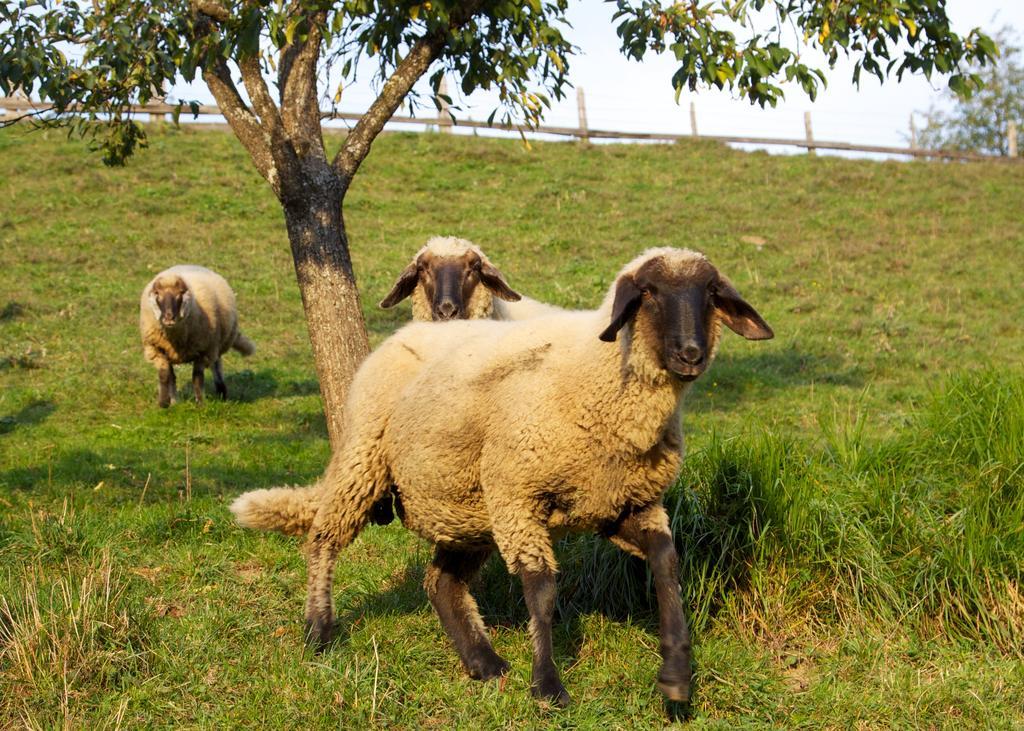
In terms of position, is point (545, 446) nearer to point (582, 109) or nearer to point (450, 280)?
point (450, 280)

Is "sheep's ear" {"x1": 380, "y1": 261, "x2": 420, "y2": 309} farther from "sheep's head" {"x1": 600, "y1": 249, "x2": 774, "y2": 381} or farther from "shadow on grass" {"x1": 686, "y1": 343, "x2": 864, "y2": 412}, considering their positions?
"shadow on grass" {"x1": 686, "y1": 343, "x2": 864, "y2": 412}

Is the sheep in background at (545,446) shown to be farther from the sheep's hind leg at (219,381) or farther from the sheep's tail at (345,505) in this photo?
the sheep's hind leg at (219,381)

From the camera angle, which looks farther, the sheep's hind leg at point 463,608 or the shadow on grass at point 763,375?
the shadow on grass at point 763,375

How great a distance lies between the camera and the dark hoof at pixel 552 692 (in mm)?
4438

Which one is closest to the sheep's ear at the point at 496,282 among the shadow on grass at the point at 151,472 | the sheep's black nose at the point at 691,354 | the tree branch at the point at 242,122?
the tree branch at the point at 242,122

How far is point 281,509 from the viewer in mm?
5758

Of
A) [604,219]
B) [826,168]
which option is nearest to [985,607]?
[604,219]

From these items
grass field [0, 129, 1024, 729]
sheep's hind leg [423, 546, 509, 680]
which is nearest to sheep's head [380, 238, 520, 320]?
grass field [0, 129, 1024, 729]

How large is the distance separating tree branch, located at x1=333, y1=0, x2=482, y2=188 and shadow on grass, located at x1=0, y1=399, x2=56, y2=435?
525 centimetres

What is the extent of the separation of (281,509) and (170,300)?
755 centimetres

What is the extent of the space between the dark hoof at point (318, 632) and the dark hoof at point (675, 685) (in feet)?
5.76

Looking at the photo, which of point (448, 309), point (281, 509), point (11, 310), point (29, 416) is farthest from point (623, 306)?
point (11, 310)

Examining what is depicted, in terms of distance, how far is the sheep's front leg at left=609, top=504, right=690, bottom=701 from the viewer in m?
4.24

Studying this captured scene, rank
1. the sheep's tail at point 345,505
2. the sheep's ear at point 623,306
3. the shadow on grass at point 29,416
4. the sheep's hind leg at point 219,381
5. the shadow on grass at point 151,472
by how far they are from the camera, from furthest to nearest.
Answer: the sheep's hind leg at point 219,381, the shadow on grass at point 29,416, the shadow on grass at point 151,472, the sheep's tail at point 345,505, the sheep's ear at point 623,306
